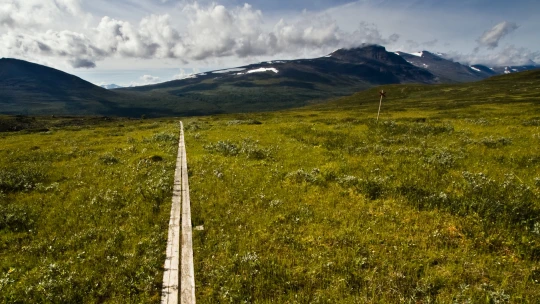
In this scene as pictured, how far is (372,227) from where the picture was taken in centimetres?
1105

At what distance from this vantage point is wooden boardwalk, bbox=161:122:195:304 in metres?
7.89

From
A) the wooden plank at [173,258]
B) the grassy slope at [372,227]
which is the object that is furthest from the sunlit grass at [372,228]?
the wooden plank at [173,258]

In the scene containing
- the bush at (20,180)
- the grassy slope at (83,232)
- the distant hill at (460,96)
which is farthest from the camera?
the distant hill at (460,96)

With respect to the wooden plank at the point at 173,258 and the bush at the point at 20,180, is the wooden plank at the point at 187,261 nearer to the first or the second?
the wooden plank at the point at 173,258

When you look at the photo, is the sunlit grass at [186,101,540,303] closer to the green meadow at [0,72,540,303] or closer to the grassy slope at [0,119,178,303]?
the green meadow at [0,72,540,303]

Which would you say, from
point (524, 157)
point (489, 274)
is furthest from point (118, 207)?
point (524, 157)

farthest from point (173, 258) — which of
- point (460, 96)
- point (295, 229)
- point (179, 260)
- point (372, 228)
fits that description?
point (460, 96)

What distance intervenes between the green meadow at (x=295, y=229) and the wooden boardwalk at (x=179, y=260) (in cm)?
28

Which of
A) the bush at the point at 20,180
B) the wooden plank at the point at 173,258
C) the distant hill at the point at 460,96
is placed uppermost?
the distant hill at the point at 460,96

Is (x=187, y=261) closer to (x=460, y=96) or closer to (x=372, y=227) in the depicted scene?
(x=372, y=227)

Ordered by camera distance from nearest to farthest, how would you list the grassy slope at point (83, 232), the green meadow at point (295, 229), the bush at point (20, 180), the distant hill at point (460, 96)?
the green meadow at point (295, 229) < the grassy slope at point (83, 232) < the bush at point (20, 180) < the distant hill at point (460, 96)

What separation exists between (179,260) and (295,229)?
4.35 meters

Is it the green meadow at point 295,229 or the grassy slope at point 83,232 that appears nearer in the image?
the green meadow at point 295,229

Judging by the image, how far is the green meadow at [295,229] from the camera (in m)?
8.02
